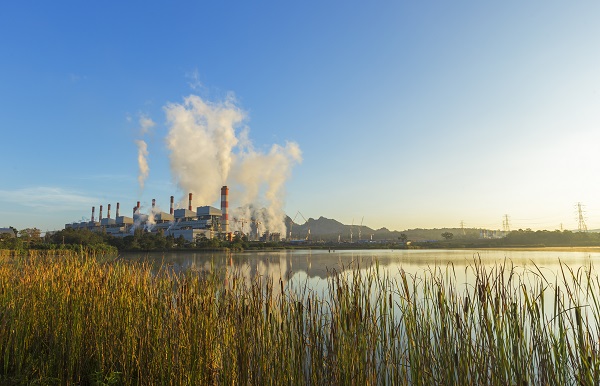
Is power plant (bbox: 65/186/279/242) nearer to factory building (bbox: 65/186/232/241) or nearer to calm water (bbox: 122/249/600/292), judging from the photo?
factory building (bbox: 65/186/232/241)

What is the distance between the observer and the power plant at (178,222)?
7000 centimetres

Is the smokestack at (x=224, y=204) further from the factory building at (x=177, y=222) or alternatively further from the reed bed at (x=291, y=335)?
the reed bed at (x=291, y=335)

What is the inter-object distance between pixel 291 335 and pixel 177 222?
260ft

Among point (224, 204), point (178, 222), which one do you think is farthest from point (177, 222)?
point (224, 204)

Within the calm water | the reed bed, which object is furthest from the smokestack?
the reed bed

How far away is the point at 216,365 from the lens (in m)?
3.15

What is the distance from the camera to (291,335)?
3.33 meters

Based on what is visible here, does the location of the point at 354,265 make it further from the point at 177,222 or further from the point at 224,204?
the point at 177,222

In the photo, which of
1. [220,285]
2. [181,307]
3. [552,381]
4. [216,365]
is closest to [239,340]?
[216,365]

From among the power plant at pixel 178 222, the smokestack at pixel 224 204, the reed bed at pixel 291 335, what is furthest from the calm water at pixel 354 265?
the smokestack at pixel 224 204

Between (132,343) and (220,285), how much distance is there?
1.02 meters

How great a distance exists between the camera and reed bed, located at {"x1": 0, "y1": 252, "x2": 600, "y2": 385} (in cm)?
251

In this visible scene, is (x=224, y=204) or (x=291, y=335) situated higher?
(x=224, y=204)

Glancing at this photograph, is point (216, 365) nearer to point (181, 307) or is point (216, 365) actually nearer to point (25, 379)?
point (181, 307)
